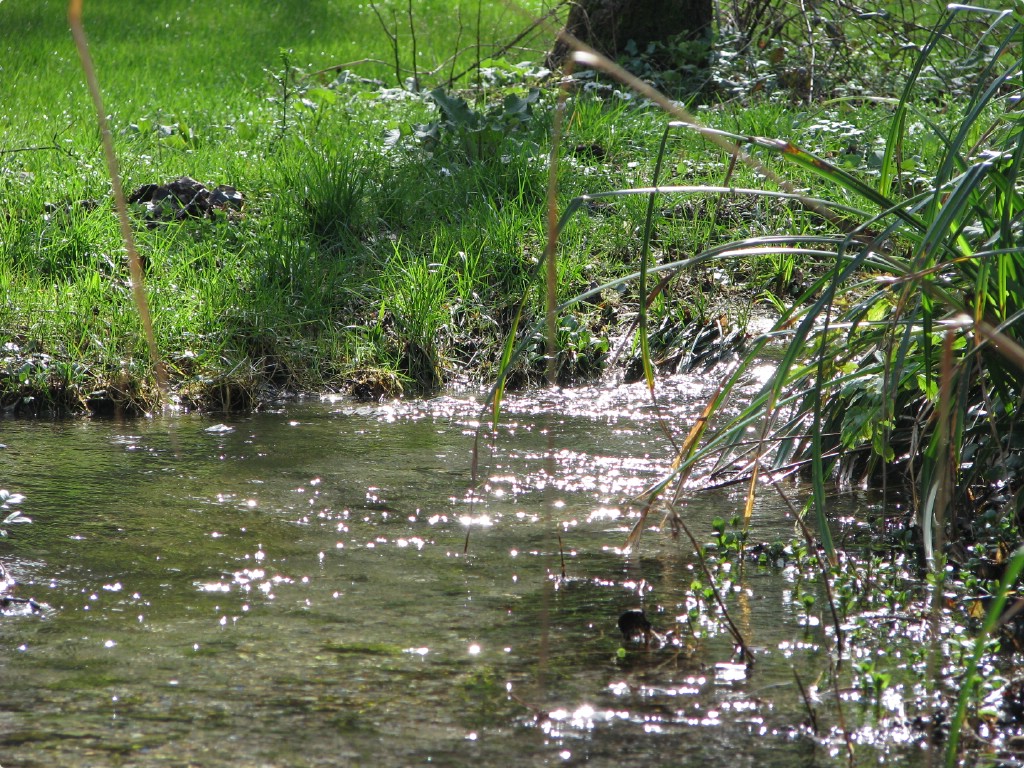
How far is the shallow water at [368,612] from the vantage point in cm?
175

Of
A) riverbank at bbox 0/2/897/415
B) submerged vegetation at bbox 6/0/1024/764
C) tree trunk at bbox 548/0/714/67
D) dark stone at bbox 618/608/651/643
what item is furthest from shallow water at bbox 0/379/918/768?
tree trunk at bbox 548/0/714/67

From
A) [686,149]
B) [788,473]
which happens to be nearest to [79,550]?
[788,473]

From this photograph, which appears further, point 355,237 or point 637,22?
point 637,22

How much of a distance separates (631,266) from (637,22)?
10.8 feet

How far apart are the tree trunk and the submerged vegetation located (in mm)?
182

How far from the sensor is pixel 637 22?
23.8ft

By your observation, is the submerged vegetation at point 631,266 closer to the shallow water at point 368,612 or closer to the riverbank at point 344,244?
the riverbank at point 344,244

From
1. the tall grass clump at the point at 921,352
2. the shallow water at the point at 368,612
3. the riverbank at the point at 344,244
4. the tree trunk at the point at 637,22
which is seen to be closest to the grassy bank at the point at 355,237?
the riverbank at the point at 344,244

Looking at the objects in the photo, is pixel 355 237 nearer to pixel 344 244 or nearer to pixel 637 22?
pixel 344 244

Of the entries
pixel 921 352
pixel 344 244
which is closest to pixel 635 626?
pixel 921 352

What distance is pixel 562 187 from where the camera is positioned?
4.95 metres

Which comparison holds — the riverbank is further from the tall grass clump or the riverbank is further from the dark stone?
the dark stone

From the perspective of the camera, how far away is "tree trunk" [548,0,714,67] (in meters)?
7.18

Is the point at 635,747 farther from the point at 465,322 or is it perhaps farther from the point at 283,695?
the point at 465,322
